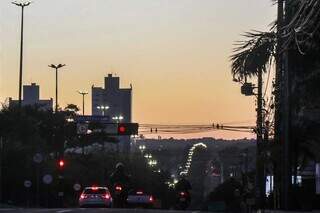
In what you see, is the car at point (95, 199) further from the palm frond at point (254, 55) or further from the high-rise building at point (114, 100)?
the high-rise building at point (114, 100)

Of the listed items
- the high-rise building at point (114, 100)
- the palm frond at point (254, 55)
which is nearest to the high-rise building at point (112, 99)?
the high-rise building at point (114, 100)

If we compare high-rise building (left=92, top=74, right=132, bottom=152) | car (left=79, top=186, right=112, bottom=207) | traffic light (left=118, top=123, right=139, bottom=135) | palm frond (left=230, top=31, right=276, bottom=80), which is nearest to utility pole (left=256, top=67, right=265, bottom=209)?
car (left=79, top=186, right=112, bottom=207)

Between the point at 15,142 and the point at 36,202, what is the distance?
17.6ft

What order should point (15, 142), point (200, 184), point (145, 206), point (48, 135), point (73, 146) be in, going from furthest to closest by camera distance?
point (200, 184) → point (73, 146) → point (48, 135) → point (15, 142) → point (145, 206)

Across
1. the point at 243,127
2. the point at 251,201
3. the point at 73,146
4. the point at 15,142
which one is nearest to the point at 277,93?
the point at 251,201

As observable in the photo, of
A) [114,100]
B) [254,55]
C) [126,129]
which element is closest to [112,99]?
[114,100]

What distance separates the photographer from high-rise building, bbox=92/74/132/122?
180 m

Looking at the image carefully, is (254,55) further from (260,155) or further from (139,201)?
(139,201)

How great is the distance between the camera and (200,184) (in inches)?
7584

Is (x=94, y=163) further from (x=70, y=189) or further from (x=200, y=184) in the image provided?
(x=200, y=184)

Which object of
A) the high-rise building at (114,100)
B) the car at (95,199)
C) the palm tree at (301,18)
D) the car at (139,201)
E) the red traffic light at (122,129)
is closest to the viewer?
the palm tree at (301,18)

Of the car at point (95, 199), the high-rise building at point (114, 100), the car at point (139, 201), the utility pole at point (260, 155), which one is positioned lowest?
the car at point (139, 201)

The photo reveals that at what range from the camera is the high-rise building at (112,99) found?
591 ft

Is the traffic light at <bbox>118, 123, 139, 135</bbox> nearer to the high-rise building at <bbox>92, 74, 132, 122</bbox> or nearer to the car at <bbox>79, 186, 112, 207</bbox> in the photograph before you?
the car at <bbox>79, 186, 112, 207</bbox>
